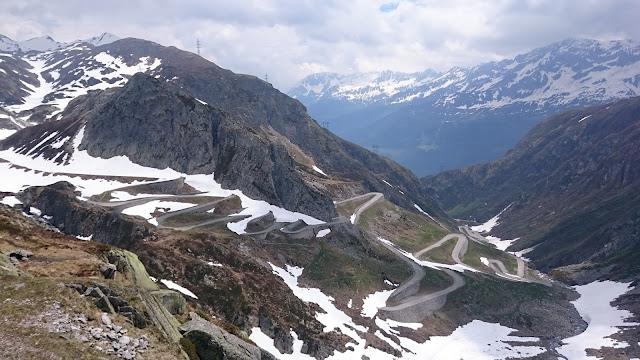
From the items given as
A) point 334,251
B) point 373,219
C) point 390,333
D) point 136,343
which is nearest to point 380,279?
point 334,251

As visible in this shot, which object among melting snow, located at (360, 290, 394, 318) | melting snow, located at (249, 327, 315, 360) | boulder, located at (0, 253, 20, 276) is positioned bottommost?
melting snow, located at (249, 327, 315, 360)

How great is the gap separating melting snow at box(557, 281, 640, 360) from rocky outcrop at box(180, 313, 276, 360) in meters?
80.3

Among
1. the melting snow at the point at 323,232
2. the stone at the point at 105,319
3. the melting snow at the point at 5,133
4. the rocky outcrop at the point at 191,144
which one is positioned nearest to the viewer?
the stone at the point at 105,319

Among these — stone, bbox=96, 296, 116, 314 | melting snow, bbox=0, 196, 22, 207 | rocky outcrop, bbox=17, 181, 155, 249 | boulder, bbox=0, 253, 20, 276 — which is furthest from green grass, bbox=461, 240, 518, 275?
boulder, bbox=0, 253, 20, 276

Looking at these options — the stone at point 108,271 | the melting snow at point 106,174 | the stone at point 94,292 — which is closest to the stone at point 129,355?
the stone at point 94,292

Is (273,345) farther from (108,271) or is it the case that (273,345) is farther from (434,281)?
(434,281)

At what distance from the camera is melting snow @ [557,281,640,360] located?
89750 mm

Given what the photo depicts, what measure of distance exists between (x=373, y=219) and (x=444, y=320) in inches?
2149

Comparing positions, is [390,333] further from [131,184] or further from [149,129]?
[149,129]

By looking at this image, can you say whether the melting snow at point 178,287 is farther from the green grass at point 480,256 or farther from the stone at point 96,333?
the green grass at point 480,256

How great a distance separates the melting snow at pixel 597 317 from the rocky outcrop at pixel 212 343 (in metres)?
80.3

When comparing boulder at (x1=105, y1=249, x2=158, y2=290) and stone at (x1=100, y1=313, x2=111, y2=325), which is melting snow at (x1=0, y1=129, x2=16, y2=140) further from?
stone at (x1=100, y1=313, x2=111, y2=325)

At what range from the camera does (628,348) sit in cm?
8675

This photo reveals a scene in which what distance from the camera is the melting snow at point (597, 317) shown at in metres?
89.8
